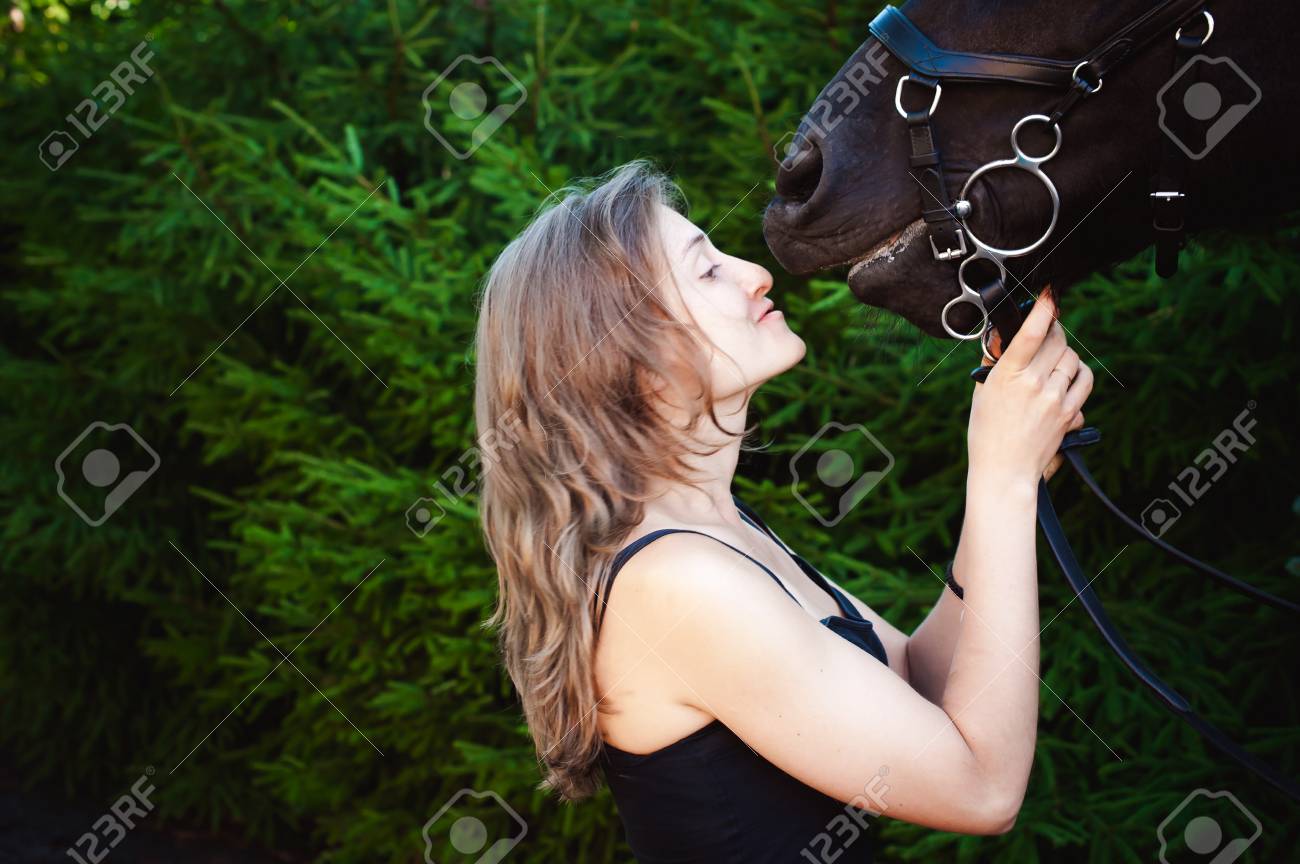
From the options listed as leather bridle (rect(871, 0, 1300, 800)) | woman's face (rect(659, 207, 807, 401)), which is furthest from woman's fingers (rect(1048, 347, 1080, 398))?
woman's face (rect(659, 207, 807, 401))

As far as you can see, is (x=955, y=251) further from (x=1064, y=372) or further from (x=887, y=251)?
(x=1064, y=372)

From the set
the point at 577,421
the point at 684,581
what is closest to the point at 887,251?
the point at 577,421

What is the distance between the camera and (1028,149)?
1641 millimetres

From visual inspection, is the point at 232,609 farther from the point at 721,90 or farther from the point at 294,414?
the point at 721,90

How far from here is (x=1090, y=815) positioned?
95.3 inches

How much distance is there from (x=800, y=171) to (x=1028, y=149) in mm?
Result: 344

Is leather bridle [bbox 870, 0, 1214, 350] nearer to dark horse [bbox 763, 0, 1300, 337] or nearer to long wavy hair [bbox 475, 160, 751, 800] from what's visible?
dark horse [bbox 763, 0, 1300, 337]

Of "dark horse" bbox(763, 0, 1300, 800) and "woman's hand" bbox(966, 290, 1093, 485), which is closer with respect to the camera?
"woman's hand" bbox(966, 290, 1093, 485)

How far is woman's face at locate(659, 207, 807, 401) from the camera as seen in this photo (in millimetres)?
1589

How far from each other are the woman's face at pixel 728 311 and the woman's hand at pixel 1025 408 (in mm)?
314

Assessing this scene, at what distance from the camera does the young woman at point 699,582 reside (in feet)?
4.33

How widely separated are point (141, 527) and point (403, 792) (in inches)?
65.1

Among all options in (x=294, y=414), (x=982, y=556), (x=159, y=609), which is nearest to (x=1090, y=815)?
(x=982, y=556)

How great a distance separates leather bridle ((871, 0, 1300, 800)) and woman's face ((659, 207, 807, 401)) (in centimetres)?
27
